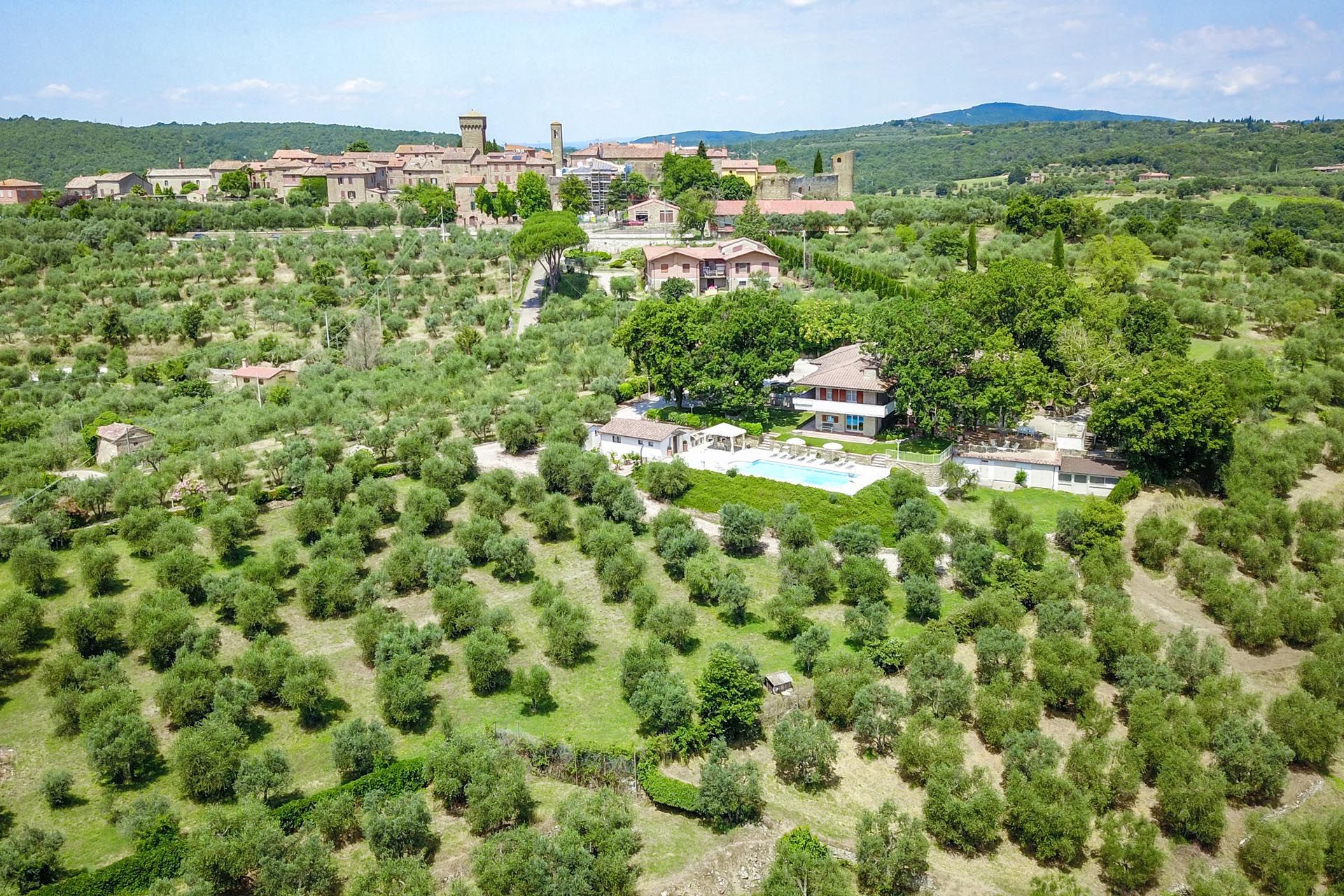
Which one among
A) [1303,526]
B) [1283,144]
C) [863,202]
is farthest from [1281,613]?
[1283,144]

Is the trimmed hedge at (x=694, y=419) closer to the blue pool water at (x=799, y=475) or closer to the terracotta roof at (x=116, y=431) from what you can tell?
the blue pool water at (x=799, y=475)

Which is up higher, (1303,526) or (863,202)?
(863,202)

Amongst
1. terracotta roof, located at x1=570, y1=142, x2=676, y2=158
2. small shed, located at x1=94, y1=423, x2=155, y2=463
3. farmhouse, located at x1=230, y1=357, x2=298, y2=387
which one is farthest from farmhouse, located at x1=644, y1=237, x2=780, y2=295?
terracotta roof, located at x1=570, y1=142, x2=676, y2=158

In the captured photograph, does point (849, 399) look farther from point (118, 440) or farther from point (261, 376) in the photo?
point (118, 440)

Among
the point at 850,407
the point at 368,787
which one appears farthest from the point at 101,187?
the point at 368,787

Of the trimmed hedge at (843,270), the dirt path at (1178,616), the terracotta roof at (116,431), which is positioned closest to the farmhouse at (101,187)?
the terracotta roof at (116,431)

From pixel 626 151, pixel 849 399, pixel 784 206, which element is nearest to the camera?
pixel 849 399

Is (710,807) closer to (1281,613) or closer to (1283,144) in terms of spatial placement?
(1281,613)
